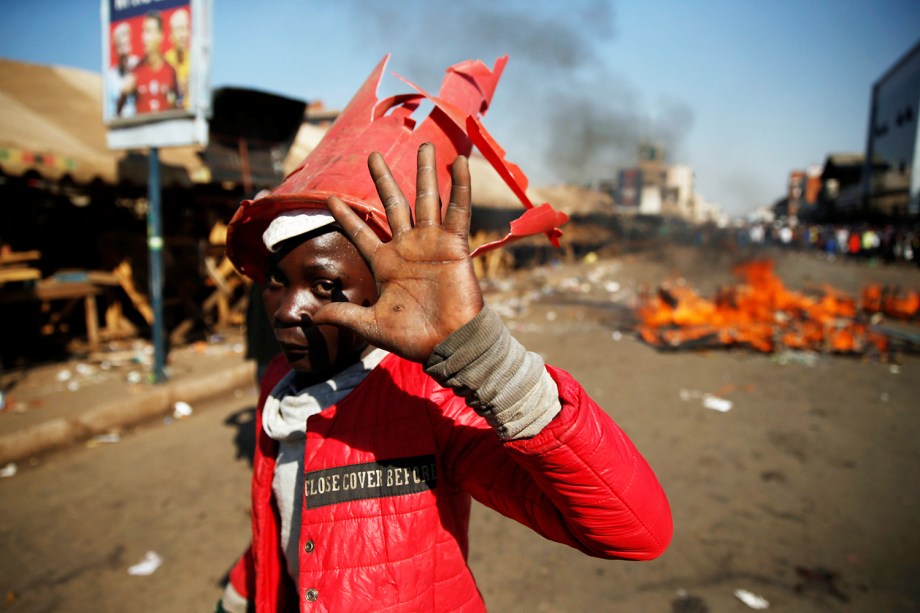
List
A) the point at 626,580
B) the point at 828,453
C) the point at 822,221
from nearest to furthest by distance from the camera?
the point at 626,580 → the point at 828,453 → the point at 822,221

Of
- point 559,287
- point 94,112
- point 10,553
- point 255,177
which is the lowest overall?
point 10,553

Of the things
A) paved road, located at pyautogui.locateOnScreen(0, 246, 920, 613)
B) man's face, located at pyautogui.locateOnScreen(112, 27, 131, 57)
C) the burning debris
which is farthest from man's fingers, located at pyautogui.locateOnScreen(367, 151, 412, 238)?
the burning debris

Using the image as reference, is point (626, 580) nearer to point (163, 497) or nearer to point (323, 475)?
point (323, 475)

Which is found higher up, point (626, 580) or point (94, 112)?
point (94, 112)

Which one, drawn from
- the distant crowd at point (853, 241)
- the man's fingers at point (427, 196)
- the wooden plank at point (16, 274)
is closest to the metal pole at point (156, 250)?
the wooden plank at point (16, 274)

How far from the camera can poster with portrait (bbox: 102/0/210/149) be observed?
17.9 ft

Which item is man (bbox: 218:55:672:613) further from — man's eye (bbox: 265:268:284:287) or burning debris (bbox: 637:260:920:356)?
burning debris (bbox: 637:260:920:356)

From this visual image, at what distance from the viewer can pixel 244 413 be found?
5.89 meters

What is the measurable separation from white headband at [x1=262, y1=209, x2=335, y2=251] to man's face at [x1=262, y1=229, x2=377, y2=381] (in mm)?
36

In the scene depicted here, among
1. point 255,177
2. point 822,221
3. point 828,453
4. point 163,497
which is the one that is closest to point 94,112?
point 255,177

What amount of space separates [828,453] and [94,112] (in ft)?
35.9

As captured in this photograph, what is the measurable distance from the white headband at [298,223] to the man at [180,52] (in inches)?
211

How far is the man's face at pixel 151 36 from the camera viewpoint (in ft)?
18.2

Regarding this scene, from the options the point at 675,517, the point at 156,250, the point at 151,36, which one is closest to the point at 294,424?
the point at 675,517
